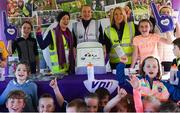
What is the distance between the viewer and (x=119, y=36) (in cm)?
320

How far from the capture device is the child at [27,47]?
3.45 meters

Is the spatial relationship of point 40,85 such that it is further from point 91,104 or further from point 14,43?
point 14,43

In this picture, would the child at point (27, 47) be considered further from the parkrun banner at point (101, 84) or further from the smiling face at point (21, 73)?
the parkrun banner at point (101, 84)

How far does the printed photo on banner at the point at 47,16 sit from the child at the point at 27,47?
0.73m

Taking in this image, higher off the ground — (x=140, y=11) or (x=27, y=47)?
(x=140, y=11)

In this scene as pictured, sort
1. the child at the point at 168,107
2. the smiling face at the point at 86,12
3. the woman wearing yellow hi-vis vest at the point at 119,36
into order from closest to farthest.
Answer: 1. the child at the point at 168,107
2. the woman wearing yellow hi-vis vest at the point at 119,36
3. the smiling face at the point at 86,12

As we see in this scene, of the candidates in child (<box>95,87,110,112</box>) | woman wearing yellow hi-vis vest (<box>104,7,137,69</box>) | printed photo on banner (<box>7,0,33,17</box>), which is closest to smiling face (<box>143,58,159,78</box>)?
child (<box>95,87,110,112</box>)

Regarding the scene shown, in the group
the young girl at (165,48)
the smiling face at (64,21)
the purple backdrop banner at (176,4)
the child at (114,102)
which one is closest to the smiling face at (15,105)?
the child at (114,102)

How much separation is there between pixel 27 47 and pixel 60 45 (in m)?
0.41

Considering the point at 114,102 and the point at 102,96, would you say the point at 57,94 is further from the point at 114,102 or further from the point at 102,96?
the point at 114,102

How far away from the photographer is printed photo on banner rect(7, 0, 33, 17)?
4.23 m

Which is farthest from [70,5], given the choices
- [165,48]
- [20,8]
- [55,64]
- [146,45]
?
[146,45]

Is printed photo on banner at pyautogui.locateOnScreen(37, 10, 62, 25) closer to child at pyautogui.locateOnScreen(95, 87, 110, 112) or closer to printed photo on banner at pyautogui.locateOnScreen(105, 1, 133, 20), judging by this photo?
printed photo on banner at pyautogui.locateOnScreen(105, 1, 133, 20)

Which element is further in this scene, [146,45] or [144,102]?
[146,45]
